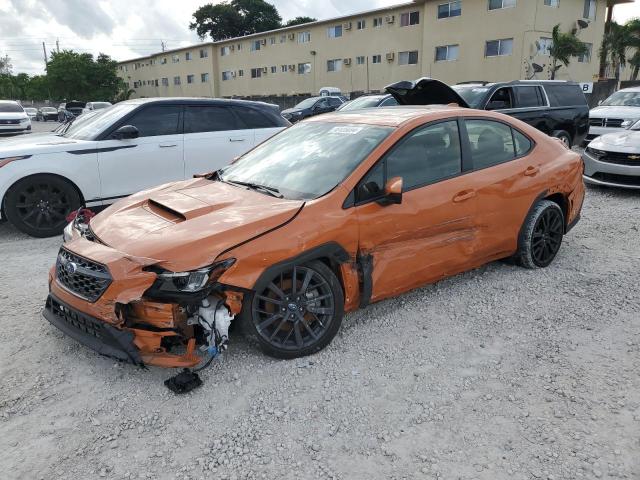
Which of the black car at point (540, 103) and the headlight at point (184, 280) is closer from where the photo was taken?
the headlight at point (184, 280)

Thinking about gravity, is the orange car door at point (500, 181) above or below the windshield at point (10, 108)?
below

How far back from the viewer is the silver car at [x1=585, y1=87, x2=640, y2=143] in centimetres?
1250

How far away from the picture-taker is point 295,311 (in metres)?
3.23

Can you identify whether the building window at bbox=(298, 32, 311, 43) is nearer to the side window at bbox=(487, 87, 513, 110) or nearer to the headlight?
the side window at bbox=(487, 87, 513, 110)

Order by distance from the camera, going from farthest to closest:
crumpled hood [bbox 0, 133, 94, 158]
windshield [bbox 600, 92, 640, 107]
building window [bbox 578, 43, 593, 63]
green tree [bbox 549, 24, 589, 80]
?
building window [bbox 578, 43, 593, 63], green tree [bbox 549, 24, 589, 80], windshield [bbox 600, 92, 640, 107], crumpled hood [bbox 0, 133, 94, 158]

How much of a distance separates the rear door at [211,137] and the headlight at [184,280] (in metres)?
4.42

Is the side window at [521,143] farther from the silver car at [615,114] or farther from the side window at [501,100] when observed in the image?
the silver car at [615,114]

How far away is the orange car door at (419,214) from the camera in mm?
3492

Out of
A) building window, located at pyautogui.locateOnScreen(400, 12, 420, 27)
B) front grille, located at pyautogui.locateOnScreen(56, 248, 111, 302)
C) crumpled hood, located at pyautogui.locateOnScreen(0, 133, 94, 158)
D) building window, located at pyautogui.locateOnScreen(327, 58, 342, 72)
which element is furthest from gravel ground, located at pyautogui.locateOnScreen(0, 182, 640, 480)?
building window, located at pyautogui.locateOnScreen(327, 58, 342, 72)

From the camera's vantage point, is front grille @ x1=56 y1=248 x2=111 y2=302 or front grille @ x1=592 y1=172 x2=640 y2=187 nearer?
front grille @ x1=56 y1=248 x2=111 y2=302

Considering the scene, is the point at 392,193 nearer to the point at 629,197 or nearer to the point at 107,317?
the point at 107,317

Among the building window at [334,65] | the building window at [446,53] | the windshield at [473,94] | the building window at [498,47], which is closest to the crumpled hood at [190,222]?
the windshield at [473,94]

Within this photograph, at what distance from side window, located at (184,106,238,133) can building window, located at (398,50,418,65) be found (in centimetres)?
2837

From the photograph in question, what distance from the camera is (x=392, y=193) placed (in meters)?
3.37
